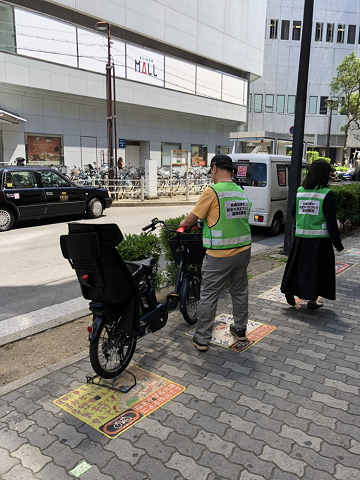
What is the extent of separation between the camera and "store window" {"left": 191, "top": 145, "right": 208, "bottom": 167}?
30688 millimetres

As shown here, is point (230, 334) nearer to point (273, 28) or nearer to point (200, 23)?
point (200, 23)

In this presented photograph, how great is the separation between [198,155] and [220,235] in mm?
28255

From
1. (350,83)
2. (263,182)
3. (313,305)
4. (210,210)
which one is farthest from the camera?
(350,83)

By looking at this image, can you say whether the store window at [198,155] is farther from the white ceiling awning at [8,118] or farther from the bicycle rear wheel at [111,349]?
the bicycle rear wheel at [111,349]

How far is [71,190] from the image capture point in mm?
12250

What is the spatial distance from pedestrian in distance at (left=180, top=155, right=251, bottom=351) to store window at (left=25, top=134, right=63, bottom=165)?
62.4 feet

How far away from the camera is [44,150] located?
2134 cm

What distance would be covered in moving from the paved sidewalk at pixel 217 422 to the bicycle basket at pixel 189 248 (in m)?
0.82

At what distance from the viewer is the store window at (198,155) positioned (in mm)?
30688

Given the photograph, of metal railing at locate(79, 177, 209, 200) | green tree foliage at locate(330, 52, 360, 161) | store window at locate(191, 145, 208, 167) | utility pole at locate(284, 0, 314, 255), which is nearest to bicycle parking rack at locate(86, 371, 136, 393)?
utility pole at locate(284, 0, 314, 255)

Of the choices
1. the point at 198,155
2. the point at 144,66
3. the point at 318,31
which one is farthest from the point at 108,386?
the point at 318,31

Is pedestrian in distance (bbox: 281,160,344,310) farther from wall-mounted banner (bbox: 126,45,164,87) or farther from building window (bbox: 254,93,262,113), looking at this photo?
building window (bbox: 254,93,262,113)

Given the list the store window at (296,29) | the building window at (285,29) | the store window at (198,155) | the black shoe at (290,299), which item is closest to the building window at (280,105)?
the building window at (285,29)

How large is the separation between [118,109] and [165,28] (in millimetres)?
5963
